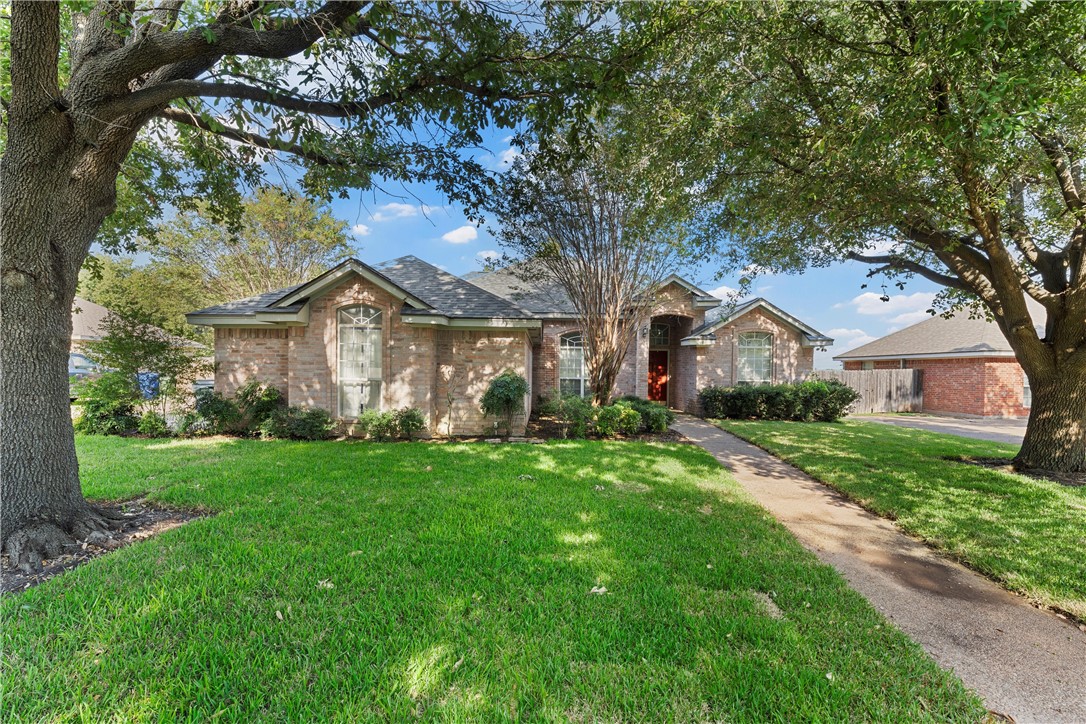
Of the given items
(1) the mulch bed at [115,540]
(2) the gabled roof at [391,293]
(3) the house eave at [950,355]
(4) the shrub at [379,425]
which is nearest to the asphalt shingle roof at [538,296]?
(2) the gabled roof at [391,293]

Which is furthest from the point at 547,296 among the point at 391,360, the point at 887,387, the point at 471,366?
the point at 887,387

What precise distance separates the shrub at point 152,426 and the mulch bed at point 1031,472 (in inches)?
694

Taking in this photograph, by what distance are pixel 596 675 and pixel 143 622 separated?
3.05m

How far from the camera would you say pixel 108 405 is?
10.1m

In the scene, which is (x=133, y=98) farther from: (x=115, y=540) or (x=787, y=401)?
(x=787, y=401)

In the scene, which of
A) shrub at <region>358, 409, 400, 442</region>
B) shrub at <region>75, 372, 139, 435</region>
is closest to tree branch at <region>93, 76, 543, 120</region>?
shrub at <region>358, 409, 400, 442</region>

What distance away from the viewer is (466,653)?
2.51m

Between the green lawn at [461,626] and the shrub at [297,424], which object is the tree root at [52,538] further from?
the shrub at [297,424]

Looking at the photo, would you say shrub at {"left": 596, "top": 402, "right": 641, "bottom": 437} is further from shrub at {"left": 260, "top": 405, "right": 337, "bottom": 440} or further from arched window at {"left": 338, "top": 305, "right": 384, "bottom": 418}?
shrub at {"left": 260, "top": 405, "right": 337, "bottom": 440}

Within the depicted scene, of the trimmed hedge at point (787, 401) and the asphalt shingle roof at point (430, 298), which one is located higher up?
the asphalt shingle roof at point (430, 298)

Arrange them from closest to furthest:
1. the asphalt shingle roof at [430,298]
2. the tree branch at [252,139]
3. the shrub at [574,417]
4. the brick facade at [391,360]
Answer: the tree branch at [252,139] → the brick facade at [391,360] → the asphalt shingle roof at [430,298] → the shrub at [574,417]

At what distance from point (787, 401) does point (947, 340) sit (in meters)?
11.9

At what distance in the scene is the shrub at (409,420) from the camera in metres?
9.78

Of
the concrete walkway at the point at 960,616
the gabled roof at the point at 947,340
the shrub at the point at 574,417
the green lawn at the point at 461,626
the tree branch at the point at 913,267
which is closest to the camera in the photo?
the green lawn at the point at 461,626
